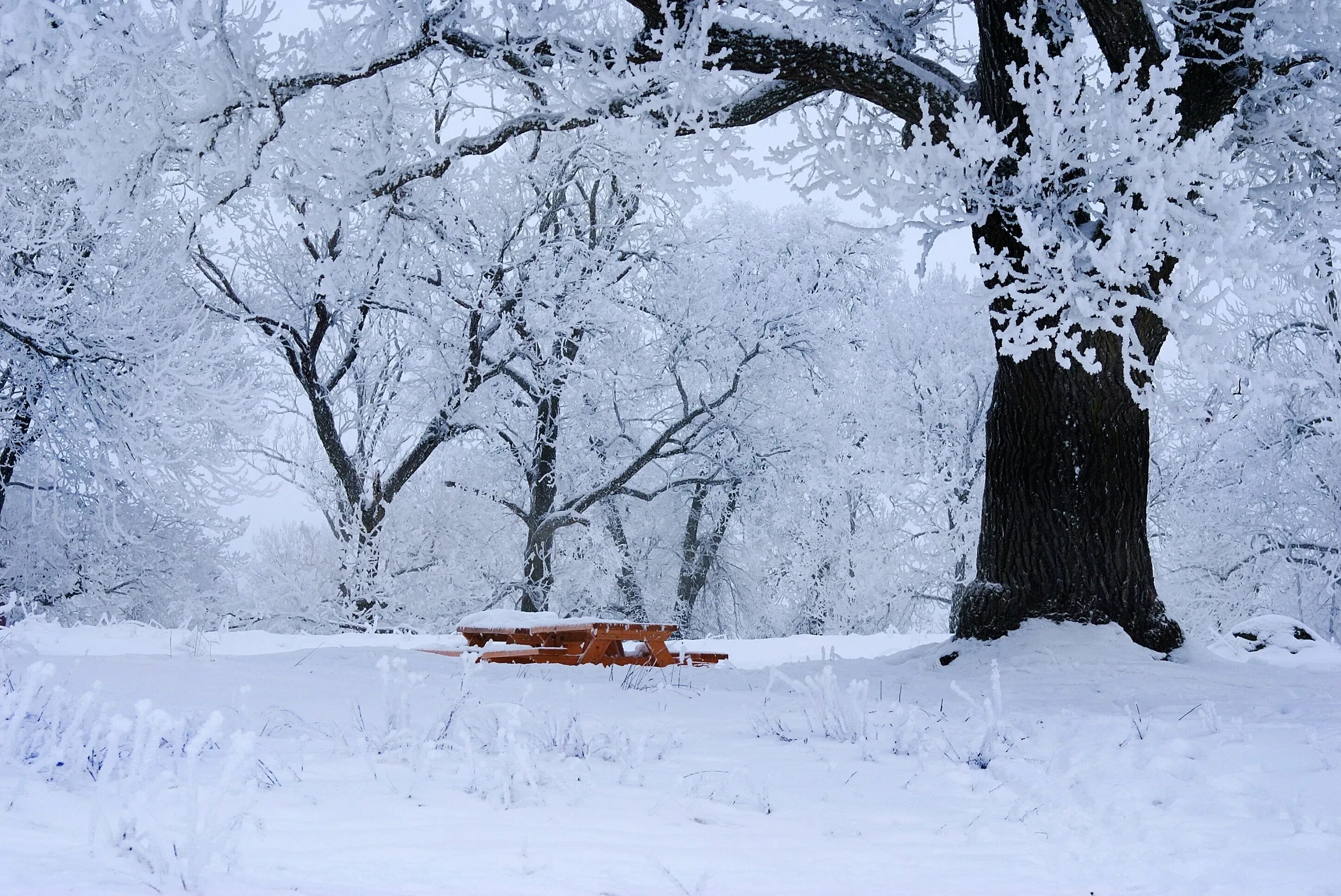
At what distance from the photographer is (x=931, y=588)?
18.2 meters

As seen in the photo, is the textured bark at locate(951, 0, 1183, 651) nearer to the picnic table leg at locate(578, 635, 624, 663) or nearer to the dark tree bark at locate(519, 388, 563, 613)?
the picnic table leg at locate(578, 635, 624, 663)

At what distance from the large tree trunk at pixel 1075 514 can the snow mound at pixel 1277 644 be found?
4.55 ft

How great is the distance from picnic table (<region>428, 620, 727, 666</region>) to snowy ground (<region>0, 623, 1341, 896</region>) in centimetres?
152

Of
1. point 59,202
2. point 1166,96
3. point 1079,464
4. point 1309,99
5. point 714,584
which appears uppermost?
point 59,202

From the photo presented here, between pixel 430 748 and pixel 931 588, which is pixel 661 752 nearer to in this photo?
pixel 430 748

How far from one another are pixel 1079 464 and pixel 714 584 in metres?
15.4

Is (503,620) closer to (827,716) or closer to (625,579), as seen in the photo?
(827,716)

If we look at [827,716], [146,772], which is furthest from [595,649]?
[146,772]

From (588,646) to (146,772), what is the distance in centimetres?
474

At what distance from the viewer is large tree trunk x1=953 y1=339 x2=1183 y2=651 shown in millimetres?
6832

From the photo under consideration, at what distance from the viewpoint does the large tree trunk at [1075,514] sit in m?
6.83

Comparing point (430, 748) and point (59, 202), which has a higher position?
point (59, 202)

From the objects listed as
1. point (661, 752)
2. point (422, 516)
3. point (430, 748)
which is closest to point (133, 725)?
point (430, 748)

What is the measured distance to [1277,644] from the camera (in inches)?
331
